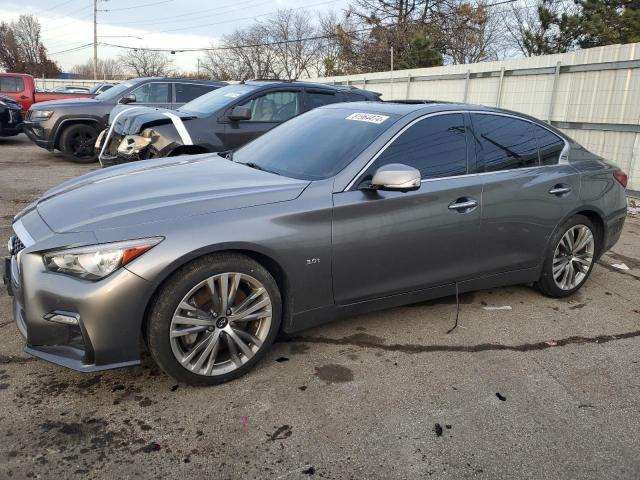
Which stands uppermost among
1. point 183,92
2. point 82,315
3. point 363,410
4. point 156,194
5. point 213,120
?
point 183,92

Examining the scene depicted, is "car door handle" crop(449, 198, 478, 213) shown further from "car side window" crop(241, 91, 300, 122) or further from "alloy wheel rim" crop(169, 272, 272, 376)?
"car side window" crop(241, 91, 300, 122)

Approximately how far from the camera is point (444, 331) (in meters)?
3.79

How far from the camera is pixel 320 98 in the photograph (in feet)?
25.5

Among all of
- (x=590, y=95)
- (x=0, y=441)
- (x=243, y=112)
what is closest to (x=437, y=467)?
(x=0, y=441)

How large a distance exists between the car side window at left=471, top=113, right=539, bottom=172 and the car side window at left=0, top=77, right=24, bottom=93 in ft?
55.3

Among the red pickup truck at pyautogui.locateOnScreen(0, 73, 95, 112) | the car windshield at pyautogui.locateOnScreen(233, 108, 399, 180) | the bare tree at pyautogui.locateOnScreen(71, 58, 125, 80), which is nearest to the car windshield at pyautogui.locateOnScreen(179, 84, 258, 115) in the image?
the car windshield at pyautogui.locateOnScreen(233, 108, 399, 180)

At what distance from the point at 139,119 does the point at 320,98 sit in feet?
8.45

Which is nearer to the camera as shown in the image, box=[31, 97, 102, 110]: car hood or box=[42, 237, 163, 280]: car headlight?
box=[42, 237, 163, 280]: car headlight

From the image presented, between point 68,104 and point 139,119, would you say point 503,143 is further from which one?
point 68,104

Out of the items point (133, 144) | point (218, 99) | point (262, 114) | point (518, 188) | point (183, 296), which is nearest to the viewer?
point (183, 296)

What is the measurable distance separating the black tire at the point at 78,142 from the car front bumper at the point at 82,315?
8906 mm

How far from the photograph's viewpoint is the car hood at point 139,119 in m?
6.66

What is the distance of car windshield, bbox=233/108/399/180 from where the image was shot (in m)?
3.44

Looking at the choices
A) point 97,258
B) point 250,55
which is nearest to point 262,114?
point 97,258
